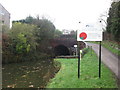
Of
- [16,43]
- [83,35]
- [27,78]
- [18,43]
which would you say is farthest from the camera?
[16,43]

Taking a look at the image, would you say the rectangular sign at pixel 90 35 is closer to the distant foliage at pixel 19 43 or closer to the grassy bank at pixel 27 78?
the grassy bank at pixel 27 78

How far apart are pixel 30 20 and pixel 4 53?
1226cm

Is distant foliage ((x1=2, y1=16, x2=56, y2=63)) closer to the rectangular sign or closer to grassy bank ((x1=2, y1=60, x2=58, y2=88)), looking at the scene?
grassy bank ((x1=2, y1=60, x2=58, y2=88))

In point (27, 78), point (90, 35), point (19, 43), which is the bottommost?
point (27, 78)

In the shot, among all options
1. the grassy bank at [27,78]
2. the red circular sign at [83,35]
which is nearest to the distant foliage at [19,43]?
the grassy bank at [27,78]

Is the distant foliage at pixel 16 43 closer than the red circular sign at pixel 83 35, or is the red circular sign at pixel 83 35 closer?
the red circular sign at pixel 83 35

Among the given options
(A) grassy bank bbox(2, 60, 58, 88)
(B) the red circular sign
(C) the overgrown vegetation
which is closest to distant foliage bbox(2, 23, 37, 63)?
(C) the overgrown vegetation

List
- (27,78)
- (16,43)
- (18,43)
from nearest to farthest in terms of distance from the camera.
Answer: (27,78) < (18,43) < (16,43)

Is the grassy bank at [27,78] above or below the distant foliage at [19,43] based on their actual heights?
below

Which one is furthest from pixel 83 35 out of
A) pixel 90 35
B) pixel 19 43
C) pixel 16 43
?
pixel 16 43

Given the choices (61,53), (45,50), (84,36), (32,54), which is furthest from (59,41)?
(84,36)

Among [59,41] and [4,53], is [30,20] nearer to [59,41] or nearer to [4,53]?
[59,41]

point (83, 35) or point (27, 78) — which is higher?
point (83, 35)

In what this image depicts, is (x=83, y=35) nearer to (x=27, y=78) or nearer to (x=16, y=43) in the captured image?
(x=27, y=78)
